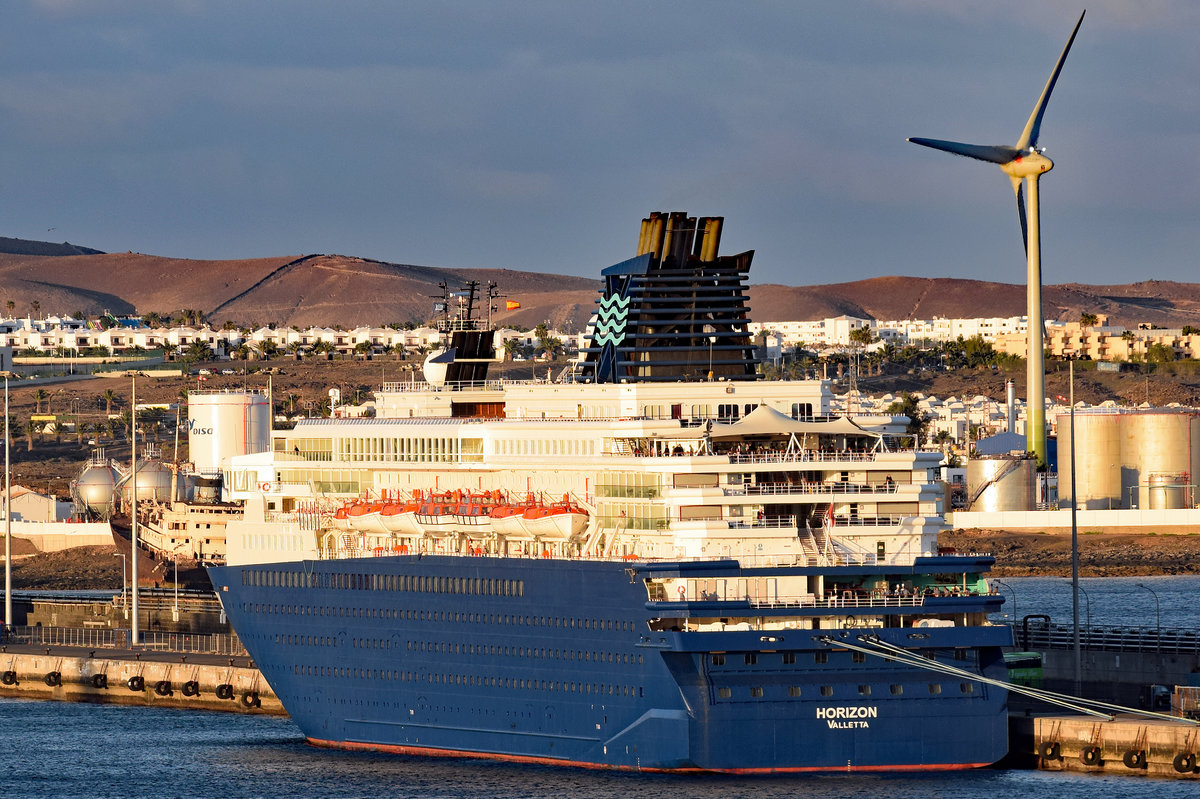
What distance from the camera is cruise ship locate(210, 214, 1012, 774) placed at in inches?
1845

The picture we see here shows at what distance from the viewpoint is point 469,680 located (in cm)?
5288

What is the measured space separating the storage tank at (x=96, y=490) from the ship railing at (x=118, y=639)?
140 ft

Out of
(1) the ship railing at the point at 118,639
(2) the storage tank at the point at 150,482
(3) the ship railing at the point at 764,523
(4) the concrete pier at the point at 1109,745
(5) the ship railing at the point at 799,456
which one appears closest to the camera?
(3) the ship railing at the point at 764,523

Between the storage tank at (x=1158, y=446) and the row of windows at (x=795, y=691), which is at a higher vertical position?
the storage tank at (x=1158, y=446)

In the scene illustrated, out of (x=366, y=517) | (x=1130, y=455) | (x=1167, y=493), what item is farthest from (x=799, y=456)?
(x=1130, y=455)

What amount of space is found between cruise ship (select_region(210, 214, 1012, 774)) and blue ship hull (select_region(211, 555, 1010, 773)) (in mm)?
59

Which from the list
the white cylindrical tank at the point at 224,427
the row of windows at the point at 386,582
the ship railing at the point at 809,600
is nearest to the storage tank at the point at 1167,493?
the white cylindrical tank at the point at 224,427

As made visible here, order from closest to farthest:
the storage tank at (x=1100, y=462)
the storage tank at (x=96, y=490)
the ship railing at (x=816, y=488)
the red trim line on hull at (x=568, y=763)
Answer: the red trim line on hull at (x=568, y=763) → the ship railing at (x=816, y=488) → the storage tank at (x=96, y=490) → the storage tank at (x=1100, y=462)

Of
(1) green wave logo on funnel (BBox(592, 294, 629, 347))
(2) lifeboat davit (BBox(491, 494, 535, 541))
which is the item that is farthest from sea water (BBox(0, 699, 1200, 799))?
(1) green wave logo on funnel (BBox(592, 294, 629, 347))

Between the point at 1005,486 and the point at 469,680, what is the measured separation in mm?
88615

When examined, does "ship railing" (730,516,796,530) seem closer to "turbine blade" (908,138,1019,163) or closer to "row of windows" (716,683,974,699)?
"row of windows" (716,683,974,699)

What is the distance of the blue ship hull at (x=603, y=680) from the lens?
4672 centimetres

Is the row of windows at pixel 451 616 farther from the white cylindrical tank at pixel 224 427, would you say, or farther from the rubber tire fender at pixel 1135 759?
the white cylindrical tank at pixel 224 427

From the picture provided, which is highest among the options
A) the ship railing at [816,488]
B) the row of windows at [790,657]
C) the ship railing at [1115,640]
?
the ship railing at [816,488]
